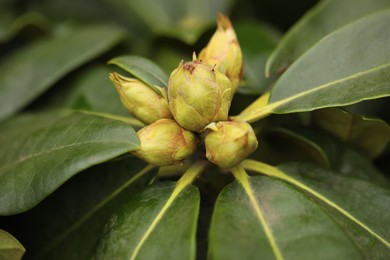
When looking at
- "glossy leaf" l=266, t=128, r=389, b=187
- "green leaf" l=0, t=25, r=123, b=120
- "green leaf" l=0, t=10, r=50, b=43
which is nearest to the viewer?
"glossy leaf" l=266, t=128, r=389, b=187

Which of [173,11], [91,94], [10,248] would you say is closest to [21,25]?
[91,94]

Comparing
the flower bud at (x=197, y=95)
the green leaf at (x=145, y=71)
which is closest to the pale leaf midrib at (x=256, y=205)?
the flower bud at (x=197, y=95)

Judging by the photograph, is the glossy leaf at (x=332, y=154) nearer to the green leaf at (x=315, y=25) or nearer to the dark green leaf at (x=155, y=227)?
the green leaf at (x=315, y=25)

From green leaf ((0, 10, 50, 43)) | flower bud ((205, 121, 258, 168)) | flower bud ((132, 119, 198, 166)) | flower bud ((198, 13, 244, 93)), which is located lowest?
flower bud ((205, 121, 258, 168))

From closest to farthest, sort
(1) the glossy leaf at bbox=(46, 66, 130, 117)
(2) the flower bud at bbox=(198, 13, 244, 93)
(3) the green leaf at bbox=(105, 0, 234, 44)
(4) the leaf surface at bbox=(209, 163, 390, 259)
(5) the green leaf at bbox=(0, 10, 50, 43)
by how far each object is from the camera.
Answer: (4) the leaf surface at bbox=(209, 163, 390, 259)
(2) the flower bud at bbox=(198, 13, 244, 93)
(1) the glossy leaf at bbox=(46, 66, 130, 117)
(5) the green leaf at bbox=(0, 10, 50, 43)
(3) the green leaf at bbox=(105, 0, 234, 44)

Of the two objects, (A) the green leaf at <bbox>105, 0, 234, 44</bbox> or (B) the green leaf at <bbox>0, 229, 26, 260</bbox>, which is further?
(A) the green leaf at <bbox>105, 0, 234, 44</bbox>

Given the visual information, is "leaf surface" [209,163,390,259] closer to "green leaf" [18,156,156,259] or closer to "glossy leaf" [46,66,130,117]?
"green leaf" [18,156,156,259]

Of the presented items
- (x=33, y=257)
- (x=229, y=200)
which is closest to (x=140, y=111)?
(x=229, y=200)

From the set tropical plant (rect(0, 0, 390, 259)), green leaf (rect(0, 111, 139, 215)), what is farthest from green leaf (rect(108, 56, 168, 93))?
green leaf (rect(0, 111, 139, 215))
